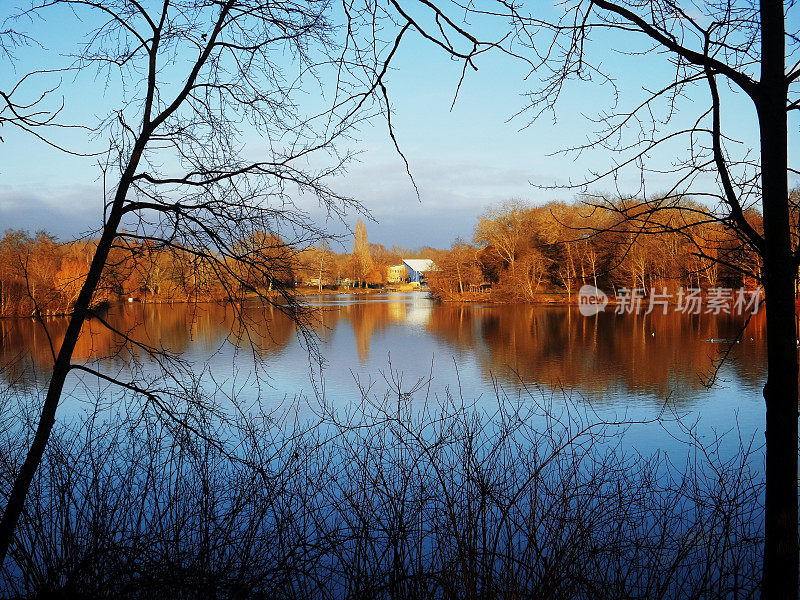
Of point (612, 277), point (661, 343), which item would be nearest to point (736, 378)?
point (661, 343)

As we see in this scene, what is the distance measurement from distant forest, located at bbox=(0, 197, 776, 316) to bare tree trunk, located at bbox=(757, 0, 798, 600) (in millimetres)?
171

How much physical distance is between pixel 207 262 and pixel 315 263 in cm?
62

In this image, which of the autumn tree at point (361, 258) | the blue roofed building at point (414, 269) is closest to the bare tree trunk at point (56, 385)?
the autumn tree at point (361, 258)

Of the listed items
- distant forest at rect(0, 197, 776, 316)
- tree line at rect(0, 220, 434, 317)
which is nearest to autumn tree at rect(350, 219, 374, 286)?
distant forest at rect(0, 197, 776, 316)

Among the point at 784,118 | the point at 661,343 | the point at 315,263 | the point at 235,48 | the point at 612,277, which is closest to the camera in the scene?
the point at 784,118

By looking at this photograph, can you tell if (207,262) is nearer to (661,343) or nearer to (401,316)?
(661,343)

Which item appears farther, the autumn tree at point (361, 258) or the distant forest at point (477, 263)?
→ the autumn tree at point (361, 258)

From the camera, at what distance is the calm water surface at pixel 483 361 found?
9.47 metres

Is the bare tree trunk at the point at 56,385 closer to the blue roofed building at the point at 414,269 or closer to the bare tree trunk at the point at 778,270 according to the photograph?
the bare tree trunk at the point at 778,270

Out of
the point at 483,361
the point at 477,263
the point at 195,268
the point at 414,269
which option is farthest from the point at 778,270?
the point at 414,269

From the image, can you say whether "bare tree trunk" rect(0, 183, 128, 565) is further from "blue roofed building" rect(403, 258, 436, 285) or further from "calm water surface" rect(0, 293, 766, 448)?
"blue roofed building" rect(403, 258, 436, 285)

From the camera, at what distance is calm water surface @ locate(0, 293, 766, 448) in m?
9.47

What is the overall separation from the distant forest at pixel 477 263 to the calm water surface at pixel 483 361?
1.21 ft

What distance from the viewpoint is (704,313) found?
30.3 m
